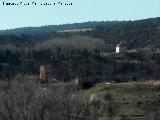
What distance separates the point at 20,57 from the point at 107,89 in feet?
76.2

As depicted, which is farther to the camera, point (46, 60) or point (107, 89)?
point (46, 60)

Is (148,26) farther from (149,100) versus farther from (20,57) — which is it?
(149,100)

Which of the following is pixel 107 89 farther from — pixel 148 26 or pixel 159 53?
pixel 148 26

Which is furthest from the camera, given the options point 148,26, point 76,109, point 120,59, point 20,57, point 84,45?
point 148,26

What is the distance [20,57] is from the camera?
61.4 m

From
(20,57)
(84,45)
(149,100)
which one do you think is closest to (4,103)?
(149,100)

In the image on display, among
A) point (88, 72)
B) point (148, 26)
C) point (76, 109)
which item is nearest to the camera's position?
point (76, 109)

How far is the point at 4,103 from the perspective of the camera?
27.7m

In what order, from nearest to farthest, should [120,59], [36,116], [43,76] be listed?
[36,116]
[43,76]
[120,59]

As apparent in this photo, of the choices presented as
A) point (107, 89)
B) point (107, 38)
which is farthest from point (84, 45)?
point (107, 89)

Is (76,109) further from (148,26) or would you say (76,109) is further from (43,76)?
(148,26)

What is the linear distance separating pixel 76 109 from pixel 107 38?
6524 cm

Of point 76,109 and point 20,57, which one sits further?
point 20,57

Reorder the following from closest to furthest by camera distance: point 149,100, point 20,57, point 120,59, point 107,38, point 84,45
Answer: point 149,100, point 20,57, point 120,59, point 84,45, point 107,38
